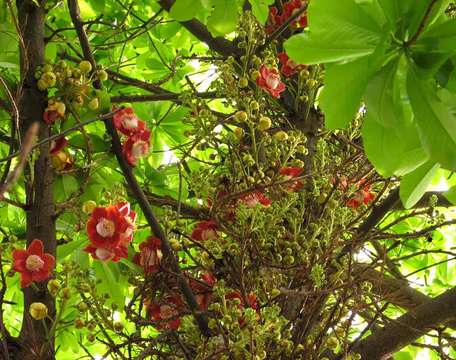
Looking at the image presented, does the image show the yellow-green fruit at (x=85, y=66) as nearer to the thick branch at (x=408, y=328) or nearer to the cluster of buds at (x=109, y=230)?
the cluster of buds at (x=109, y=230)

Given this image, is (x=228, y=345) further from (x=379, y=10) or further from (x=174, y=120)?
(x=174, y=120)

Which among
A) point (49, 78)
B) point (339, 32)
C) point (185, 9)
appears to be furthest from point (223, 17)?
point (339, 32)

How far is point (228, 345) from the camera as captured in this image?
91 cm

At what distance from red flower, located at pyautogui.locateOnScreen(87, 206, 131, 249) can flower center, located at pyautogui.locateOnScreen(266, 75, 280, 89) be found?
0.38 metres

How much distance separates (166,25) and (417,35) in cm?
143

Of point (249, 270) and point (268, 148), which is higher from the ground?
point (268, 148)

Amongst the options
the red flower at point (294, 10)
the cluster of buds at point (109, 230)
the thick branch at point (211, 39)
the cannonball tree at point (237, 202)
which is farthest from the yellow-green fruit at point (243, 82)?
the thick branch at point (211, 39)

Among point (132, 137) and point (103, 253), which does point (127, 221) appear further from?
point (132, 137)

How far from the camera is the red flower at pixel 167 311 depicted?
1.14 m

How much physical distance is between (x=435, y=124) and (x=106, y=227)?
0.54 m

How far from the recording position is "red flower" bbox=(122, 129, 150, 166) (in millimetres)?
1192

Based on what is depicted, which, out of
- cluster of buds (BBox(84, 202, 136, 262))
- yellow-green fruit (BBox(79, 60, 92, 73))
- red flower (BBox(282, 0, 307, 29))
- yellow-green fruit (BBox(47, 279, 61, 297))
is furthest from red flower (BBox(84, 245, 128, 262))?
red flower (BBox(282, 0, 307, 29))

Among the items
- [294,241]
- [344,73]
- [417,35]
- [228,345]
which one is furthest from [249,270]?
[417,35]

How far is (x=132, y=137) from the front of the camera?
120 centimetres
